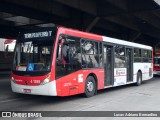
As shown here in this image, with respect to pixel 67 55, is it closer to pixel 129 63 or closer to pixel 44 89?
pixel 44 89

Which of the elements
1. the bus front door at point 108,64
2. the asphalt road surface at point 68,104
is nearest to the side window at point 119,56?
the bus front door at point 108,64

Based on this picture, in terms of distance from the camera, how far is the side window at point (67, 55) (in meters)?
10.1

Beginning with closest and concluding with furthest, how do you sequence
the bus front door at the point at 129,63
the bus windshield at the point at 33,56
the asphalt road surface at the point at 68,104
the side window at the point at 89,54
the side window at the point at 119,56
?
1. the asphalt road surface at the point at 68,104
2. the bus windshield at the point at 33,56
3. the side window at the point at 89,54
4. the side window at the point at 119,56
5. the bus front door at the point at 129,63

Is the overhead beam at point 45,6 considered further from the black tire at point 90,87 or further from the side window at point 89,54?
the black tire at point 90,87

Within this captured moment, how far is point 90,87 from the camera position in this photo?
39.3 feet

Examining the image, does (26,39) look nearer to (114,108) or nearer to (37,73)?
(37,73)

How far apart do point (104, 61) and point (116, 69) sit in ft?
3.94

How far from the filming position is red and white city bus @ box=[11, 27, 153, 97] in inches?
390

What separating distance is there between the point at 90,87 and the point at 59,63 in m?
2.46

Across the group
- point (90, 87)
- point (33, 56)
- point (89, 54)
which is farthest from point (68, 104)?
point (89, 54)

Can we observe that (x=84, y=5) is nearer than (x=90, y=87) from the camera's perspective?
No

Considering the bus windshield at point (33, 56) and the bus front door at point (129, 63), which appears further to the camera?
the bus front door at point (129, 63)

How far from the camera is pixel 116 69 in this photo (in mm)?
14336

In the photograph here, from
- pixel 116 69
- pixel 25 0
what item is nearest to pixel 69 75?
pixel 116 69
